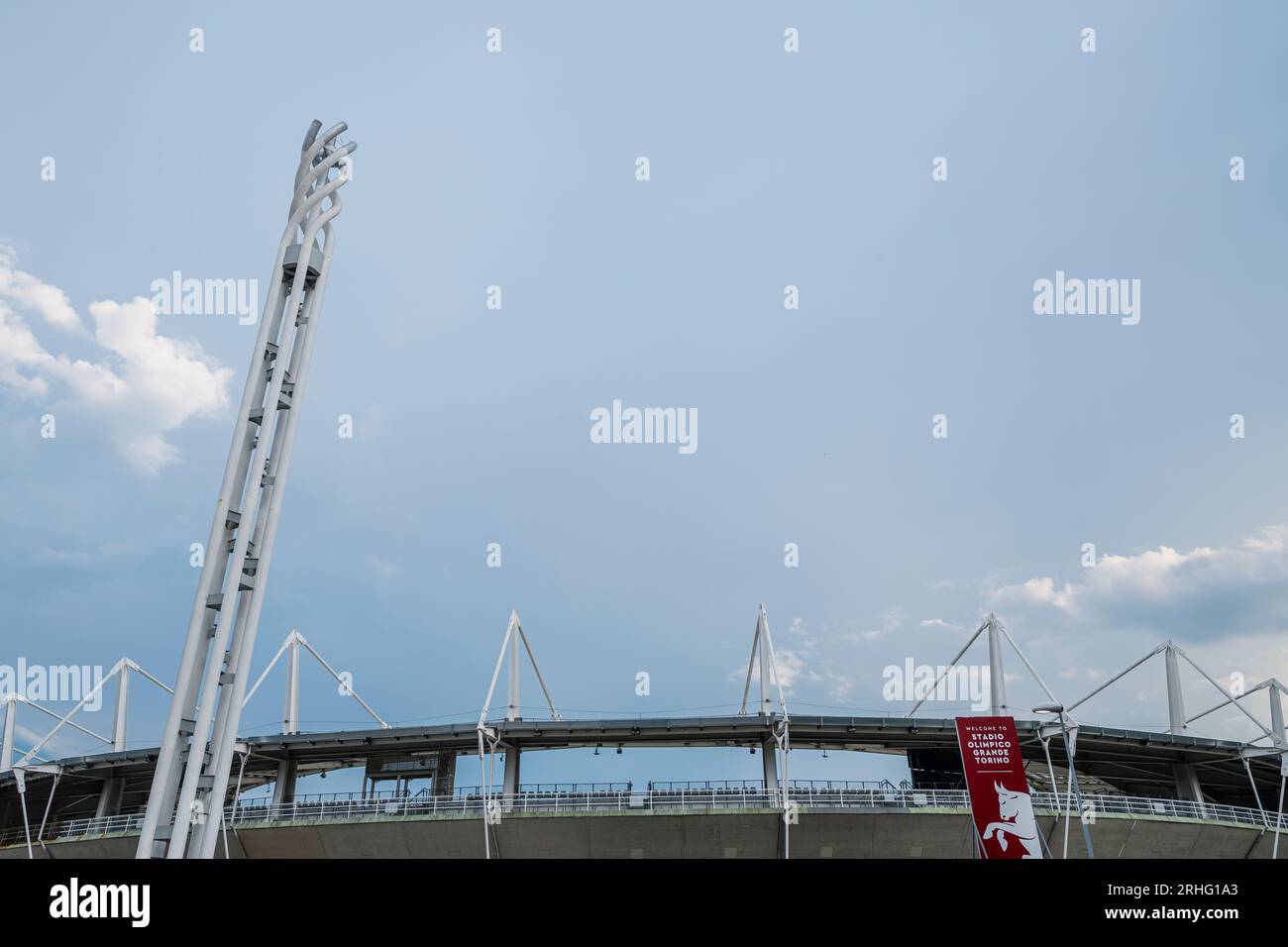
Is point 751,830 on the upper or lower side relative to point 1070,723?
lower

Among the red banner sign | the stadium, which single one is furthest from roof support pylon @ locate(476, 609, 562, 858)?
the red banner sign

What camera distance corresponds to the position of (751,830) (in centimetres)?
6191

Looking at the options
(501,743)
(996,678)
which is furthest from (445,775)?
(996,678)

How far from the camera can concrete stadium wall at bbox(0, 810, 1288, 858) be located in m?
61.2

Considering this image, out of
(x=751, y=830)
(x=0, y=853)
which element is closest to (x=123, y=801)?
(x=0, y=853)

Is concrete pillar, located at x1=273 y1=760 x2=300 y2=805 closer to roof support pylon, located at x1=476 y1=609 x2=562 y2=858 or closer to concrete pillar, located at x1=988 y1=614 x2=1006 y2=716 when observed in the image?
roof support pylon, located at x1=476 y1=609 x2=562 y2=858

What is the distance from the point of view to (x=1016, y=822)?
41.8 metres

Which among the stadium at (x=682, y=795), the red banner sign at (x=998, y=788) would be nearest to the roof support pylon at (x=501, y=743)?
the stadium at (x=682, y=795)

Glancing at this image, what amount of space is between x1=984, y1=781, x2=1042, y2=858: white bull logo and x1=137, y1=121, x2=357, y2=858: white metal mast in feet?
99.7

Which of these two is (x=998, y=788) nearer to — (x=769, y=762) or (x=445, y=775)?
(x=769, y=762)

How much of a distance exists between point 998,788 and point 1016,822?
60.2 inches

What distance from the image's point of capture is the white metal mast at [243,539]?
28266 mm
